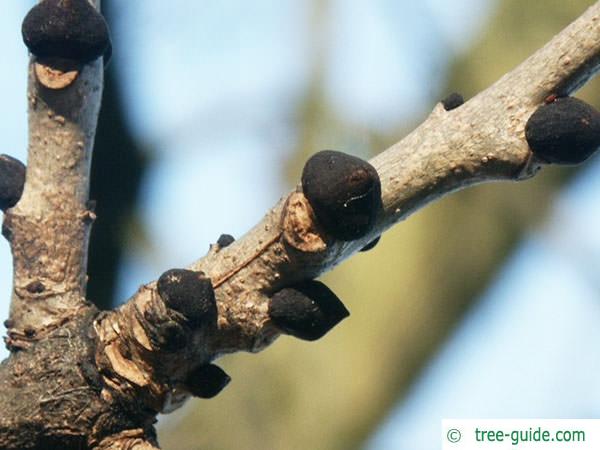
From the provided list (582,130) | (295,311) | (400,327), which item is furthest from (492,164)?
(400,327)

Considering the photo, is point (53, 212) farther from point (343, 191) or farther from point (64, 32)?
point (343, 191)

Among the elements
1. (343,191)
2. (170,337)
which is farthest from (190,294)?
(343,191)

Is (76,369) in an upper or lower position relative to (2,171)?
lower

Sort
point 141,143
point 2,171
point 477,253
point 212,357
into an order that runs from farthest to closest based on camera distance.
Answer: point 477,253, point 141,143, point 2,171, point 212,357

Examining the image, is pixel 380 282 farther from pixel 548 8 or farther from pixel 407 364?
pixel 548 8

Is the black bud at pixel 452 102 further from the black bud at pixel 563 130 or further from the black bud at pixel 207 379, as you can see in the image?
the black bud at pixel 207 379

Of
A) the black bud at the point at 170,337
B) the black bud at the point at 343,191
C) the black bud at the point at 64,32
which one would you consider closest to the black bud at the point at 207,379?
the black bud at the point at 170,337

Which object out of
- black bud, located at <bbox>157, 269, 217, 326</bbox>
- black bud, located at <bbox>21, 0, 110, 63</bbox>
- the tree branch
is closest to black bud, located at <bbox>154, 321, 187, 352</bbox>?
black bud, located at <bbox>157, 269, 217, 326</bbox>
